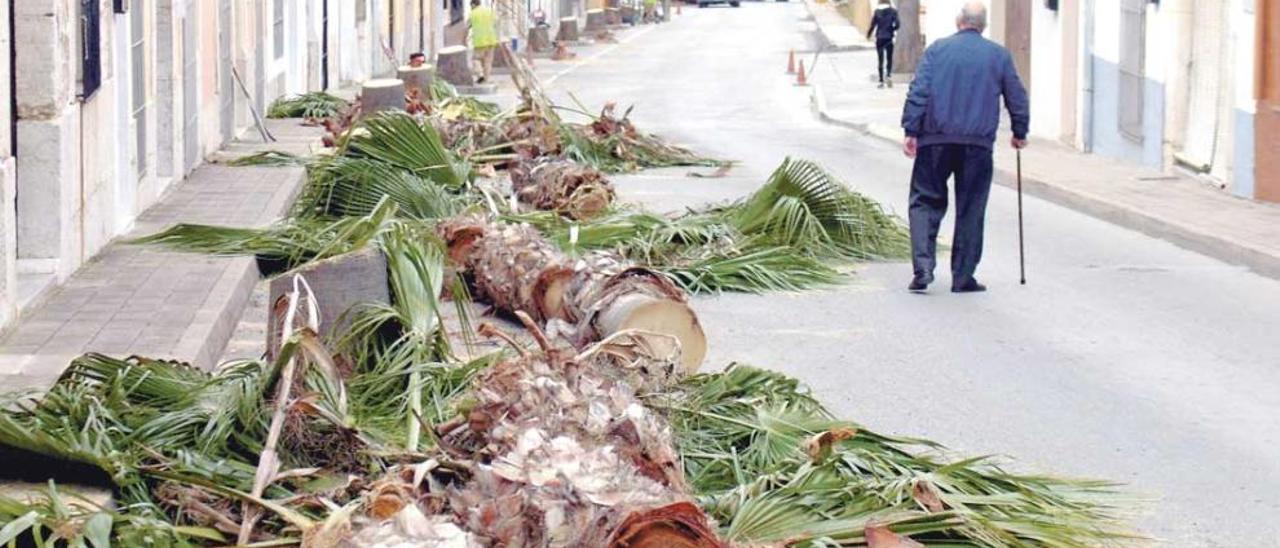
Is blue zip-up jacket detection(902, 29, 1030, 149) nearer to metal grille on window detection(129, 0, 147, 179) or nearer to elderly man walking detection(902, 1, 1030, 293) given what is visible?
elderly man walking detection(902, 1, 1030, 293)

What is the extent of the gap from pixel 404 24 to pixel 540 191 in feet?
99.5

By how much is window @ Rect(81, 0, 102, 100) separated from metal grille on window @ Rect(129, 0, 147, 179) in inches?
76.3

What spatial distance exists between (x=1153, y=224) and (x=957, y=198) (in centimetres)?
453

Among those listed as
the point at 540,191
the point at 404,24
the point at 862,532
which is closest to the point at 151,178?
the point at 540,191

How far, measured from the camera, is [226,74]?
76.4 feet

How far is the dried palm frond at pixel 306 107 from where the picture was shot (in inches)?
1073

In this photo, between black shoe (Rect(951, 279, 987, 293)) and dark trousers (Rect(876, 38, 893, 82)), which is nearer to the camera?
black shoe (Rect(951, 279, 987, 293))

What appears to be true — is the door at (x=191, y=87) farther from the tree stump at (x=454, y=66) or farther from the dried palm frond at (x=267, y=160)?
the tree stump at (x=454, y=66)

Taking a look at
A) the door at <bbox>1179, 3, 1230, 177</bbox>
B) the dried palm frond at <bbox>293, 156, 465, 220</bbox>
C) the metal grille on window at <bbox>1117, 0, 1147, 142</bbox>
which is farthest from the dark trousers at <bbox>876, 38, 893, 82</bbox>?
the dried palm frond at <bbox>293, 156, 465, 220</bbox>

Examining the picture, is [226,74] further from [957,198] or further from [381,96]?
[957,198]

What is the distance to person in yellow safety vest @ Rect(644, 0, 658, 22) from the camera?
269 ft

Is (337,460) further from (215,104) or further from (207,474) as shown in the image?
(215,104)

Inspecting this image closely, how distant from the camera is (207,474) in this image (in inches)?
259

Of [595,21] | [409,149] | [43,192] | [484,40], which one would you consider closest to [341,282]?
[43,192]
